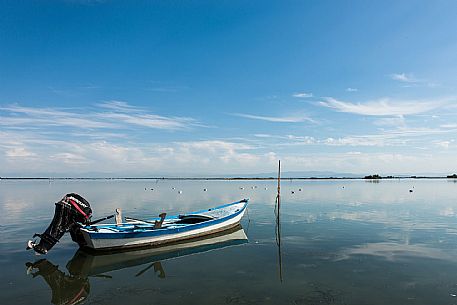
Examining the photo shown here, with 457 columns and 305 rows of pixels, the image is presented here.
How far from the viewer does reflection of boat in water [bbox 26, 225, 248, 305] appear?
1241 centimetres

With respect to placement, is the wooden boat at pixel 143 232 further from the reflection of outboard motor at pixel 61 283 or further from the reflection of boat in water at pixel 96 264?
the reflection of outboard motor at pixel 61 283

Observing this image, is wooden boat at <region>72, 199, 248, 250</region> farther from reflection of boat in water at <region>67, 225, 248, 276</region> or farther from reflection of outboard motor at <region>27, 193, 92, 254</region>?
reflection of outboard motor at <region>27, 193, 92, 254</region>

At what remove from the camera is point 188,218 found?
2422 centimetres

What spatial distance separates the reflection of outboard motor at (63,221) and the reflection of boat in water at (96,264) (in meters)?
0.84

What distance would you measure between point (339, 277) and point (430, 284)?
3219mm

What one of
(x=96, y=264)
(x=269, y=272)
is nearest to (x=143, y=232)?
(x=96, y=264)

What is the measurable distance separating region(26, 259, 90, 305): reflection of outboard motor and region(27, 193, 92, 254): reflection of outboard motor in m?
0.85

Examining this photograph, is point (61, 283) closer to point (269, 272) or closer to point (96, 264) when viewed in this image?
point (96, 264)

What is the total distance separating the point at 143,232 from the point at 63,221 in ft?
13.3

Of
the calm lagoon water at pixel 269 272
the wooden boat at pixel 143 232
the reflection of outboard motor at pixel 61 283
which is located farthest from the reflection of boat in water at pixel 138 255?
the reflection of outboard motor at pixel 61 283

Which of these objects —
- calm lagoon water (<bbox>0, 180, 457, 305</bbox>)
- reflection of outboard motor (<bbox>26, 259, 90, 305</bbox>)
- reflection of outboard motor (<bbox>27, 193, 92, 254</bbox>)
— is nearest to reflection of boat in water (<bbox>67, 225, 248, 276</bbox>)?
calm lagoon water (<bbox>0, 180, 457, 305</bbox>)

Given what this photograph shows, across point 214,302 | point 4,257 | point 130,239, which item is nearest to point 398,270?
point 214,302

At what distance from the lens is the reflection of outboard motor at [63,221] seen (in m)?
16.3

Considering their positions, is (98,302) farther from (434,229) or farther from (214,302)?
(434,229)
